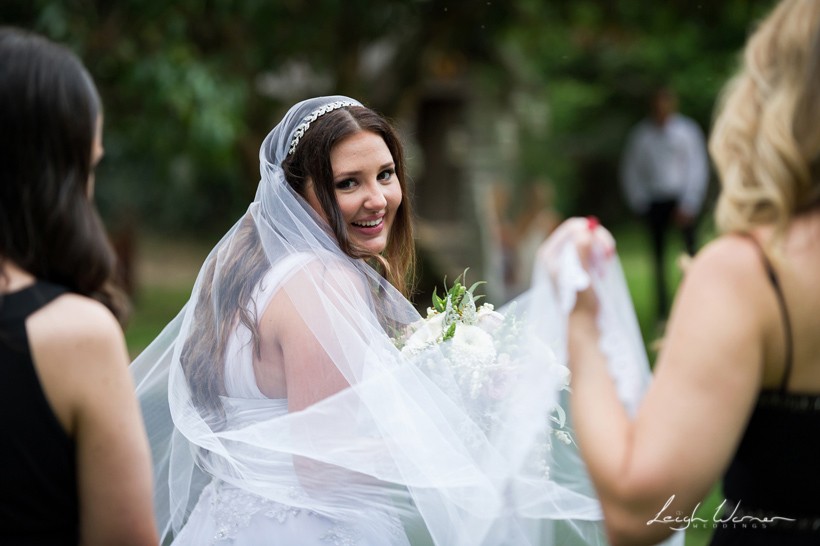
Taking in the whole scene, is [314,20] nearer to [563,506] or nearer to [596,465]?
[563,506]

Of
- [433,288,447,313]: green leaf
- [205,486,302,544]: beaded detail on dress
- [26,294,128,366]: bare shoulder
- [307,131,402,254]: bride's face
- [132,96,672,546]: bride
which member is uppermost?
[307,131,402,254]: bride's face

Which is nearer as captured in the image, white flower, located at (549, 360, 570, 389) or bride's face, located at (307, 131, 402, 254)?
white flower, located at (549, 360, 570, 389)

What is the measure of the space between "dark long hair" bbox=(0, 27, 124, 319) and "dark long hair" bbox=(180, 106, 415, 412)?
34.4 inches

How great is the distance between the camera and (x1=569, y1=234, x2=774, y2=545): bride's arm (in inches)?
Result: 68.1

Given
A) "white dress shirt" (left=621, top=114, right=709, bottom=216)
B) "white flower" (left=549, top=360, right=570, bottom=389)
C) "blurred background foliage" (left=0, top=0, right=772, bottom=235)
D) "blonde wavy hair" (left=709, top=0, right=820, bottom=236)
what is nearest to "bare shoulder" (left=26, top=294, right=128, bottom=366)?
"white flower" (left=549, top=360, right=570, bottom=389)

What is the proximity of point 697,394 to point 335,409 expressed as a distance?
1.17 metres

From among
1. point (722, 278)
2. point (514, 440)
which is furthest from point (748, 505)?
point (514, 440)

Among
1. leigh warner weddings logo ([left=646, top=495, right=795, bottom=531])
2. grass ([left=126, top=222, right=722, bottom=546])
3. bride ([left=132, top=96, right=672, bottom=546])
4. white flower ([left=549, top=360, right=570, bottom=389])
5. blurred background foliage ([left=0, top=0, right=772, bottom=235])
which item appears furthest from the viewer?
grass ([left=126, top=222, right=722, bottom=546])

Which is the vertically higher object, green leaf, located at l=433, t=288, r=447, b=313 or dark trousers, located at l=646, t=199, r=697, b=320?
green leaf, located at l=433, t=288, r=447, b=313

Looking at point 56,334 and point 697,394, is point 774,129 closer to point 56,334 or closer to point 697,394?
point 697,394

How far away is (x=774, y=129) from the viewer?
5.74 feet

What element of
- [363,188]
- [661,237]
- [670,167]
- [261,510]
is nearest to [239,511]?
[261,510]

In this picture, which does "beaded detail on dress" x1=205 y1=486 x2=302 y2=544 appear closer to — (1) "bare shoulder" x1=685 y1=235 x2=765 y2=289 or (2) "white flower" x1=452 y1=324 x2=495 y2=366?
(2) "white flower" x1=452 y1=324 x2=495 y2=366

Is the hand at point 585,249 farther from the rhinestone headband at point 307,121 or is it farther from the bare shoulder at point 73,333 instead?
the rhinestone headband at point 307,121
